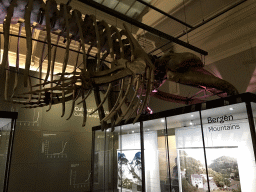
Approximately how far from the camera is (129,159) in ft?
16.1

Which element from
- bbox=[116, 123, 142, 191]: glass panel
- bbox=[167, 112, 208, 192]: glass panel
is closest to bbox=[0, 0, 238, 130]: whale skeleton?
bbox=[167, 112, 208, 192]: glass panel

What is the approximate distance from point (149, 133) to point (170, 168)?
879mm

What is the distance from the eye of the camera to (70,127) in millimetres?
6469

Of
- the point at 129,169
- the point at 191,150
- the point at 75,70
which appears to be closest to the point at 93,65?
the point at 75,70

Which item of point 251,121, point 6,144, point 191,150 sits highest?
point 251,121

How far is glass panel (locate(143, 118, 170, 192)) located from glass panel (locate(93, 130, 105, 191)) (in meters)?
1.89

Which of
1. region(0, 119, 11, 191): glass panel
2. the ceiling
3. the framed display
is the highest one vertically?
the ceiling

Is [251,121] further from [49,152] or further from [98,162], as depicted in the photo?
[49,152]

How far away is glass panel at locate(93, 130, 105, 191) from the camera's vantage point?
5789mm

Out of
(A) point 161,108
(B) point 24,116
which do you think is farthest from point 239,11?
(B) point 24,116

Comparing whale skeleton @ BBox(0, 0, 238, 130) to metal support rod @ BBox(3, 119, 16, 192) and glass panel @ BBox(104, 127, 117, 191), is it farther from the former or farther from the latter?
glass panel @ BBox(104, 127, 117, 191)

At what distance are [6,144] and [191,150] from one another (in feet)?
12.0

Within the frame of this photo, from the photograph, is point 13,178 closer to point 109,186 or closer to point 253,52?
point 109,186

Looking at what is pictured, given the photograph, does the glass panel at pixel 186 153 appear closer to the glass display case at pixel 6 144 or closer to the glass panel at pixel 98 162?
the glass panel at pixel 98 162
